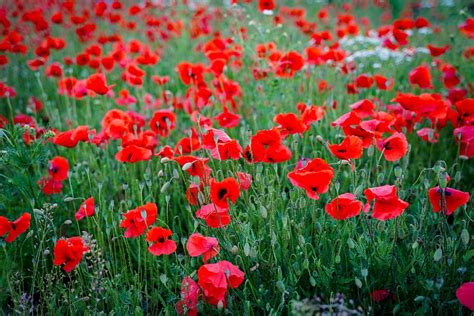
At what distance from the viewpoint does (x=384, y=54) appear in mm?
4488

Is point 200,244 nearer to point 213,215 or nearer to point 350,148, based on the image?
point 213,215

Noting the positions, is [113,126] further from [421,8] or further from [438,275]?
[421,8]

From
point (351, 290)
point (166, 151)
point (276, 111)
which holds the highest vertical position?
point (166, 151)

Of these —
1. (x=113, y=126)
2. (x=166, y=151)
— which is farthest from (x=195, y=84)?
(x=166, y=151)

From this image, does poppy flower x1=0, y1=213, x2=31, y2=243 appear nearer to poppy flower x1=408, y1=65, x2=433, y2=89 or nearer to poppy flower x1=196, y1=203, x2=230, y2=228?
poppy flower x1=196, y1=203, x2=230, y2=228

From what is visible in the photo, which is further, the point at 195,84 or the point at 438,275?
the point at 195,84

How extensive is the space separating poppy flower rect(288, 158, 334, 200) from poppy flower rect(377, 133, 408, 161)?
38 cm

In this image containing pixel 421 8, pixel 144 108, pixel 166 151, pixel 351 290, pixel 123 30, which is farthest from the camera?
pixel 421 8

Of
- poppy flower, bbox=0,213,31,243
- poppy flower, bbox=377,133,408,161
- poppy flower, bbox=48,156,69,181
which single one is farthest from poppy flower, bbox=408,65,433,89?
poppy flower, bbox=0,213,31,243

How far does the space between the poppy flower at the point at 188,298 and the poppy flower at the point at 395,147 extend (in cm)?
96

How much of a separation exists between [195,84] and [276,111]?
24.1 inches

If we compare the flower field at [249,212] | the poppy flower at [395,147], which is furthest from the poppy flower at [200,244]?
the poppy flower at [395,147]

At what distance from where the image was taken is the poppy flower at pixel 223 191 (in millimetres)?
1782

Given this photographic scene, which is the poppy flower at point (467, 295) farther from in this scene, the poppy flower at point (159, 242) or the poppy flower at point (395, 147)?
the poppy flower at point (159, 242)
